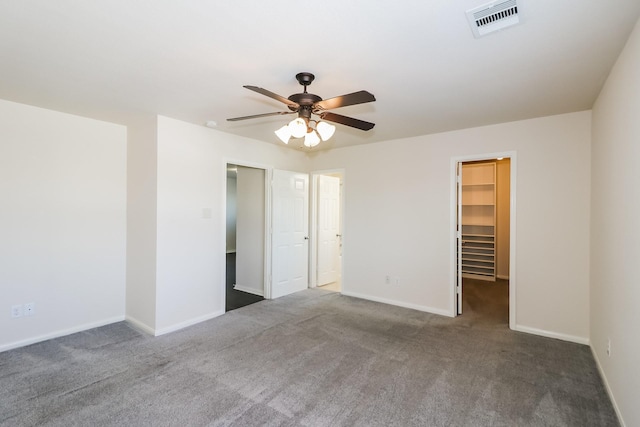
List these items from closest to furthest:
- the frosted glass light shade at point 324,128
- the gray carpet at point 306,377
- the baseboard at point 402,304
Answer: the gray carpet at point 306,377 < the frosted glass light shade at point 324,128 < the baseboard at point 402,304

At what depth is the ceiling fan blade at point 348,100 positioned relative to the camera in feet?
6.58

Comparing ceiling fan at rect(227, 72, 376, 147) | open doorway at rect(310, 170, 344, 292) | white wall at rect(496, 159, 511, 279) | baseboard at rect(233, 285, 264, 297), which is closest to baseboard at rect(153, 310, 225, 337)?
baseboard at rect(233, 285, 264, 297)

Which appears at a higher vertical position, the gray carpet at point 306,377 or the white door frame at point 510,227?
the white door frame at point 510,227

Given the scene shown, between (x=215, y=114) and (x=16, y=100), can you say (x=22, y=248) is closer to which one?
(x=16, y=100)

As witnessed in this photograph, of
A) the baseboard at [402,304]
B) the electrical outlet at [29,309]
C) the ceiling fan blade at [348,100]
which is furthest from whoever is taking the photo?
the baseboard at [402,304]

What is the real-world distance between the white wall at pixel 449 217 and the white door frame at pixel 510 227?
0.13 ft

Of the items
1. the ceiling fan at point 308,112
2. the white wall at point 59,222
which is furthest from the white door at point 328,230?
the ceiling fan at point 308,112

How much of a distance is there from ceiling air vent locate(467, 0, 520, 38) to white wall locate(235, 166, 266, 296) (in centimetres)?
378

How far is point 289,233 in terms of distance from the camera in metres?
5.20

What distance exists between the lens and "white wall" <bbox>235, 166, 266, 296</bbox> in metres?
5.14

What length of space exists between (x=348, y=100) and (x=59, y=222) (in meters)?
3.38

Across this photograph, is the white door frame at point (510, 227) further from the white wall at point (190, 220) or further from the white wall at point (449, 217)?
the white wall at point (190, 220)

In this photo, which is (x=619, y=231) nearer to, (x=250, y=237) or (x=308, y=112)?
(x=308, y=112)

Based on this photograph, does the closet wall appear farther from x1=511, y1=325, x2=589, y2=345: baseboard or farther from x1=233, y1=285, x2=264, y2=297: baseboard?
x1=233, y1=285, x2=264, y2=297: baseboard
